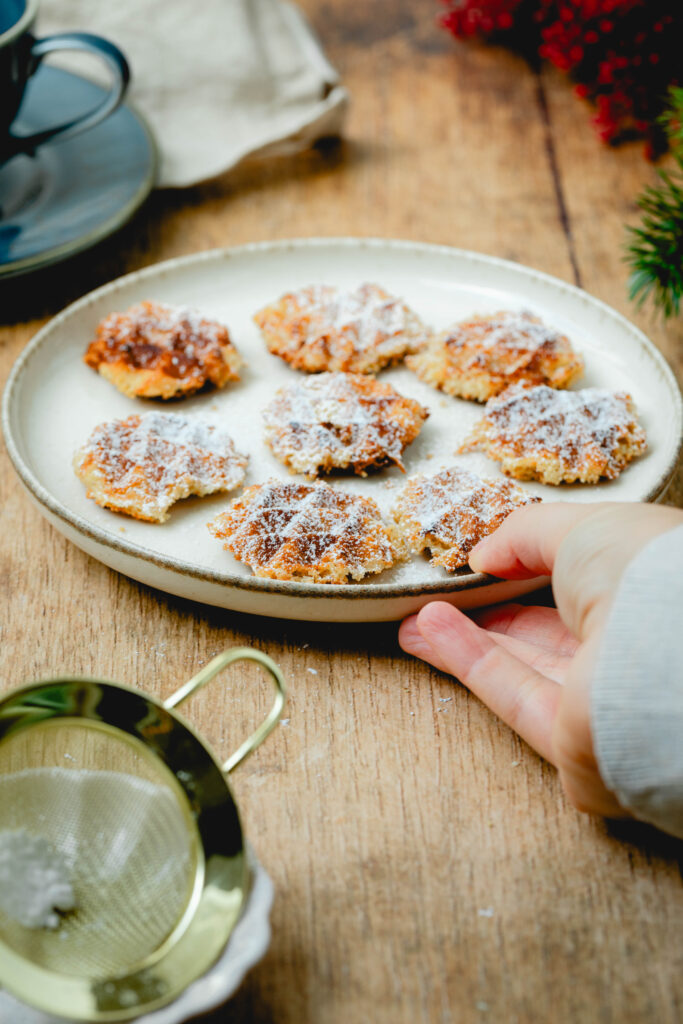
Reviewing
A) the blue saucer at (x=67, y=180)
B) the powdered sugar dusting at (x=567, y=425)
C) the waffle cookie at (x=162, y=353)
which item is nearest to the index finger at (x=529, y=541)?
the powdered sugar dusting at (x=567, y=425)

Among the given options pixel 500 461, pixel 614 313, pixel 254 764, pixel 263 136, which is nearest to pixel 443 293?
pixel 614 313

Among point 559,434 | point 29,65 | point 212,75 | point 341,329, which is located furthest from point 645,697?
point 212,75

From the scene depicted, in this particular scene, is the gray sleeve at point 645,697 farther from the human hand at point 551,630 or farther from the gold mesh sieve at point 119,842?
the gold mesh sieve at point 119,842

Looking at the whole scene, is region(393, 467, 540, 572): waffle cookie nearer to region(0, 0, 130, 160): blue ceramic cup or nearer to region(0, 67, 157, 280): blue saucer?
region(0, 67, 157, 280): blue saucer

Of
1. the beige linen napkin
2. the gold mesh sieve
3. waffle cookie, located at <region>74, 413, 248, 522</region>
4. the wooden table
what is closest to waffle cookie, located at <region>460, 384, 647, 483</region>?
the wooden table

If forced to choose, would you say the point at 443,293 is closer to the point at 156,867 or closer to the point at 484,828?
the point at 484,828

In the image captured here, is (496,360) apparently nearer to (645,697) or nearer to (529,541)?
(529,541)
